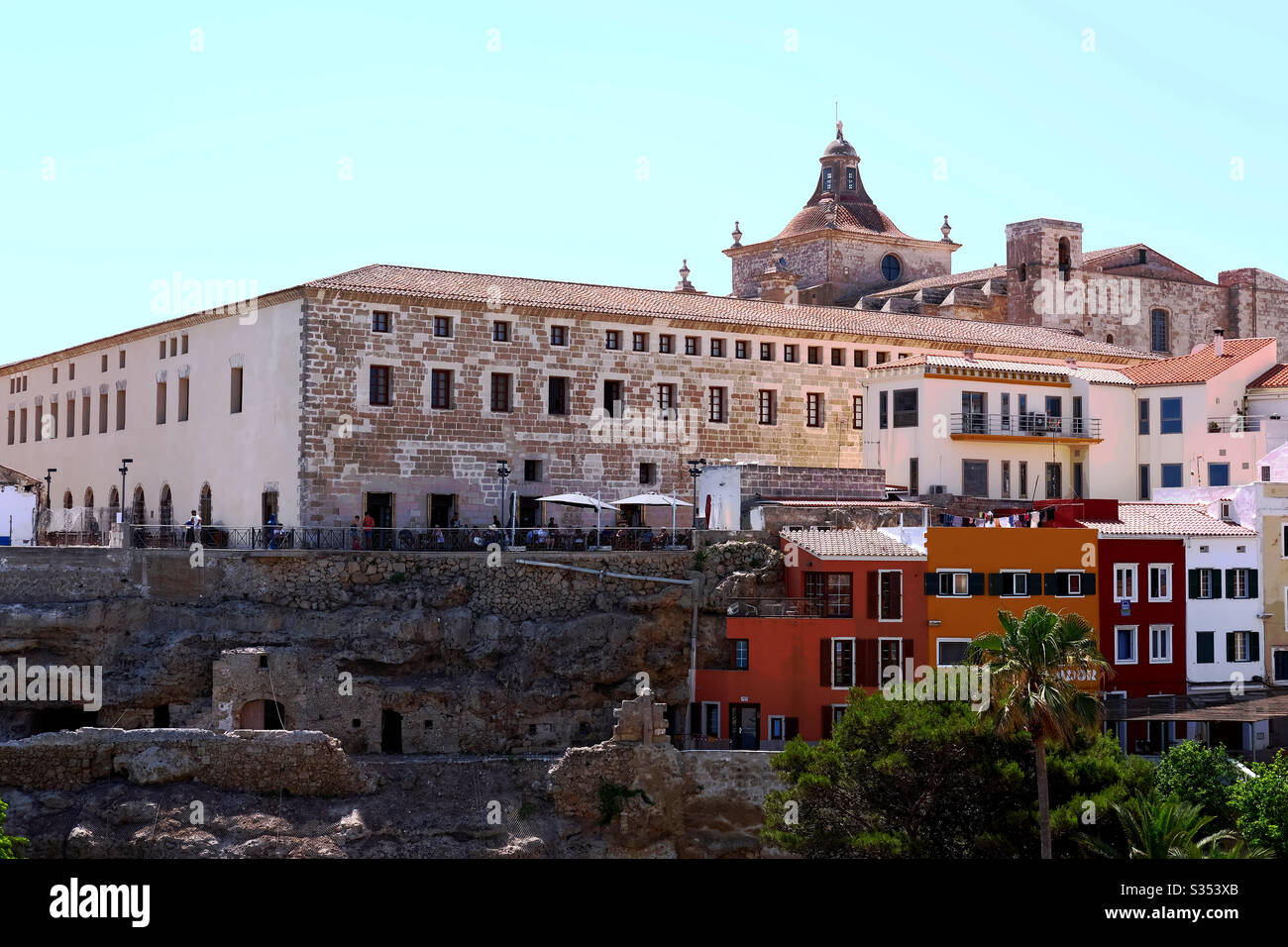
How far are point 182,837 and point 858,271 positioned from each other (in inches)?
1789

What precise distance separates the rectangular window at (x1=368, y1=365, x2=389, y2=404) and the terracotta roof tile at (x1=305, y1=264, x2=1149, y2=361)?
2268 millimetres

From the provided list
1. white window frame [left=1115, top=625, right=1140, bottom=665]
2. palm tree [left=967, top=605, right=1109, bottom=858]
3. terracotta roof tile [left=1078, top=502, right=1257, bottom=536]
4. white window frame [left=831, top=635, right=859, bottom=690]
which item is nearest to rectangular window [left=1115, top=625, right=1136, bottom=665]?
white window frame [left=1115, top=625, right=1140, bottom=665]

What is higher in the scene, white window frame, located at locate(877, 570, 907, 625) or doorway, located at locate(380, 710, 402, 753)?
white window frame, located at locate(877, 570, 907, 625)

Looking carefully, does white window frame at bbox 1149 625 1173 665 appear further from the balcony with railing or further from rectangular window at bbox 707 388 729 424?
rectangular window at bbox 707 388 729 424

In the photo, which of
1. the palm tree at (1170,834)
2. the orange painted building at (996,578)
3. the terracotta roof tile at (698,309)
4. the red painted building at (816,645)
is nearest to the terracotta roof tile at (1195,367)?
the terracotta roof tile at (698,309)

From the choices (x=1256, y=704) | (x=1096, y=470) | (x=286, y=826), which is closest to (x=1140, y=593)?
(x=1256, y=704)

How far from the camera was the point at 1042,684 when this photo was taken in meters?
29.8

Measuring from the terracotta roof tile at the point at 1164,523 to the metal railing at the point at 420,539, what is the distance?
37.1 ft

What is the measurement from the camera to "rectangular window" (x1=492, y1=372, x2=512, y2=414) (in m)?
50.8

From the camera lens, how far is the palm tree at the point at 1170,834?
29.5 metres

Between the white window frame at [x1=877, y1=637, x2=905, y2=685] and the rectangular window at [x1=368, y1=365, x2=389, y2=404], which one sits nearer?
the white window frame at [x1=877, y1=637, x2=905, y2=685]

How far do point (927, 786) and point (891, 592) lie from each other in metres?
8.64

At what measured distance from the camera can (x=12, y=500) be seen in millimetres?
50094

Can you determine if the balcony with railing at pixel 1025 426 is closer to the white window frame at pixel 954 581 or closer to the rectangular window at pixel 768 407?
the rectangular window at pixel 768 407
